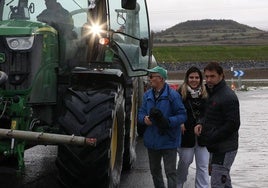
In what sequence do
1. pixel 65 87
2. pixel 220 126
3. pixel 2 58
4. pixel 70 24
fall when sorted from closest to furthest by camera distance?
1. pixel 220 126
2. pixel 2 58
3. pixel 65 87
4. pixel 70 24

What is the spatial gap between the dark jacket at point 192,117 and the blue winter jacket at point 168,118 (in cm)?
29

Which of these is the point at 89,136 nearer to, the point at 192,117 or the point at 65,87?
the point at 65,87

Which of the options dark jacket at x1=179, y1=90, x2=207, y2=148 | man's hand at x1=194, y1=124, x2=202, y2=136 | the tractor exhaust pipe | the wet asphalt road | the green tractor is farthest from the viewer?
the wet asphalt road

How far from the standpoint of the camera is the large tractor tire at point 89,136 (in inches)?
265

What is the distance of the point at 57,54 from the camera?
24.9 feet

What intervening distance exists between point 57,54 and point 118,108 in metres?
0.98

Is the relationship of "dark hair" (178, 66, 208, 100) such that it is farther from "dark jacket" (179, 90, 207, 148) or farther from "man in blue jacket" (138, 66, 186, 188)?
"man in blue jacket" (138, 66, 186, 188)

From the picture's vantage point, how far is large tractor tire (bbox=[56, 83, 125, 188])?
6.74 m

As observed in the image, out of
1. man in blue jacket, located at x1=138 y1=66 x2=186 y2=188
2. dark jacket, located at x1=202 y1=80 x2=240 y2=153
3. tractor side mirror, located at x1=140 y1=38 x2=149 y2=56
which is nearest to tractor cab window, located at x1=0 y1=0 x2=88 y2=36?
man in blue jacket, located at x1=138 y1=66 x2=186 y2=188

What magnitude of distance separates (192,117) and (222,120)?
0.91 m

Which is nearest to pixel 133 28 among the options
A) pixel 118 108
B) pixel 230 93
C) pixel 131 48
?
pixel 131 48

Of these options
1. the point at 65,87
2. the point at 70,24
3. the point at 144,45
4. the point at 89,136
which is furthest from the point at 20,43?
the point at 144,45

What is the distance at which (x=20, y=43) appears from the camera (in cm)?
711

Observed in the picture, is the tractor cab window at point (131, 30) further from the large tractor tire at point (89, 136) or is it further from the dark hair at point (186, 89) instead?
the large tractor tire at point (89, 136)
